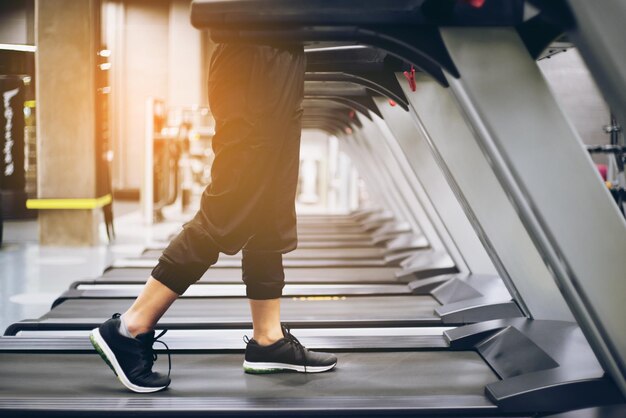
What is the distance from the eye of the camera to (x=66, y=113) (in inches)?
228

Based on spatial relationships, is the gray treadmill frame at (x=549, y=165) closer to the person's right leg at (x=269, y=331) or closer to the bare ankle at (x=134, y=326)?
the person's right leg at (x=269, y=331)

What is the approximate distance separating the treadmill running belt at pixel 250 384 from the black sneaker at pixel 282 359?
3 centimetres

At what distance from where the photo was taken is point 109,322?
1909 mm

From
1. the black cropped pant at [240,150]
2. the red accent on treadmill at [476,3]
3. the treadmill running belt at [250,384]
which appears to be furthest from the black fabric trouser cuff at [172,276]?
the red accent on treadmill at [476,3]

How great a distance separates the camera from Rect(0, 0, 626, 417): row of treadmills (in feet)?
5.06

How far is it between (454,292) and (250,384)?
1.52 m

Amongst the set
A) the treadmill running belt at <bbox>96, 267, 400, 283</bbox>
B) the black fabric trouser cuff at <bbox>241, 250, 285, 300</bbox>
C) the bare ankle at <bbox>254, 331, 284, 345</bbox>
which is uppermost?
the black fabric trouser cuff at <bbox>241, 250, 285, 300</bbox>

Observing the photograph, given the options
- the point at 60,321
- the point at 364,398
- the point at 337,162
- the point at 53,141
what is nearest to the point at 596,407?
the point at 364,398

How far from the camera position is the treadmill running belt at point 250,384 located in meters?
1.76

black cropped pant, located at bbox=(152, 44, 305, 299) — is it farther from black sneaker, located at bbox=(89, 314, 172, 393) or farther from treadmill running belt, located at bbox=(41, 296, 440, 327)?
treadmill running belt, located at bbox=(41, 296, 440, 327)

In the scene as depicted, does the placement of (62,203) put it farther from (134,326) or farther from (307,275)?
(134,326)

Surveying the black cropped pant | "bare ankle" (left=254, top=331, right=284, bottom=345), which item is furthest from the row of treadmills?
the black cropped pant

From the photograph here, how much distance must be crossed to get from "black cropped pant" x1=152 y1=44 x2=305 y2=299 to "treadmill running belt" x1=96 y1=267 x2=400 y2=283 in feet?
6.39

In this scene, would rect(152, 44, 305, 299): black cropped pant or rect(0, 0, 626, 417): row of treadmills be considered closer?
rect(0, 0, 626, 417): row of treadmills
